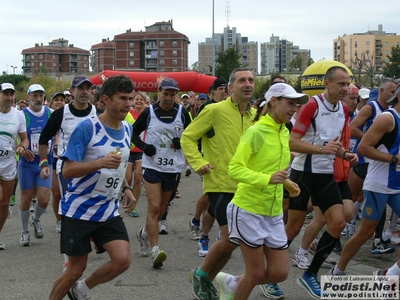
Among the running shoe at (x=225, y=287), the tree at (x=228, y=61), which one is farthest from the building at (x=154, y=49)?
the running shoe at (x=225, y=287)

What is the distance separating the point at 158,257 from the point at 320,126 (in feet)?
7.82

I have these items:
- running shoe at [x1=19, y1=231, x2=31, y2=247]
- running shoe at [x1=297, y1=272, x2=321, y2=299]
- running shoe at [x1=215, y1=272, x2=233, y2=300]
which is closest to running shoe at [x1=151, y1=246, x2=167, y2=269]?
running shoe at [x1=297, y1=272, x2=321, y2=299]

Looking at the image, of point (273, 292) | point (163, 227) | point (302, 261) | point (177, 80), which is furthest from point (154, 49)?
point (273, 292)

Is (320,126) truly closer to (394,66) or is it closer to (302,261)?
(302,261)

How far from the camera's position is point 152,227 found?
25.1ft

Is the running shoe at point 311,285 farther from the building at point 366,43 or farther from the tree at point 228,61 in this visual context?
the building at point 366,43

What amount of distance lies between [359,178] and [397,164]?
3189 mm

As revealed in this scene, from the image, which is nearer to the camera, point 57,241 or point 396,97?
point 396,97

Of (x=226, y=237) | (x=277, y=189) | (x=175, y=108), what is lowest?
(x=226, y=237)

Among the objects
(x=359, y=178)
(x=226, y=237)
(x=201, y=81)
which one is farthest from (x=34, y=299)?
(x=201, y=81)

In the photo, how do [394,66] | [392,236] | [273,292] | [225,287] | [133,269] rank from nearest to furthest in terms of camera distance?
[225,287], [273,292], [133,269], [392,236], [394,66]

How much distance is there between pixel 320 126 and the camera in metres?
6.46

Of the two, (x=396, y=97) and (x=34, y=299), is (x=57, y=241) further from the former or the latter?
(x=396, y=97)

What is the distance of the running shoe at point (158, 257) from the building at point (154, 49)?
149794 mm
